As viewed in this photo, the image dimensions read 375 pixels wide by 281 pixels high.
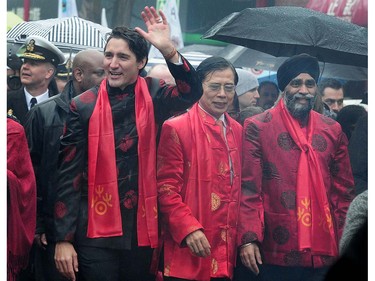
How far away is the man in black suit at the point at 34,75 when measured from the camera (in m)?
6.23

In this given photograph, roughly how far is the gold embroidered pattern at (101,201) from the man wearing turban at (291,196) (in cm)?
80

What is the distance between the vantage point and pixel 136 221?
4.60 m

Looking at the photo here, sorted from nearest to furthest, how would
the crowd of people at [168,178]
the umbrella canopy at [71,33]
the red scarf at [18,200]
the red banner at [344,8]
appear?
the red scarf at [18,200]
the crowd of people at [168,178]
the umbrella canopy at [71,33]
the red banner at [344,8]

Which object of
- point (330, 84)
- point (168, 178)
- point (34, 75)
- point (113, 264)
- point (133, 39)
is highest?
point (133, 39)

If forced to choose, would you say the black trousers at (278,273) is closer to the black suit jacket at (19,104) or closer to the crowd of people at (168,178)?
the crowd of people at (168,178)

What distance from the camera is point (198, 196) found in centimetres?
478

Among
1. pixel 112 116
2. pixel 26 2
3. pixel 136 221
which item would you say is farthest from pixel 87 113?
pixel 26 2

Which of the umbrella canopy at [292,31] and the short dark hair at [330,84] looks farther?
the short dark hair at [330,84]

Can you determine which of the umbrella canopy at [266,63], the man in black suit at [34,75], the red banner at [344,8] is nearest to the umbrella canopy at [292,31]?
the man in black suit at [34,75]

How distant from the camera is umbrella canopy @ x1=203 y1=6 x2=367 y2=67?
19.0ft

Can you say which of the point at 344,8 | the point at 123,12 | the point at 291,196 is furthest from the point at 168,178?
the point at 123,12

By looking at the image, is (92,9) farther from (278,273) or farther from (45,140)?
(278,273)

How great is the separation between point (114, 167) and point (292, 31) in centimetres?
185

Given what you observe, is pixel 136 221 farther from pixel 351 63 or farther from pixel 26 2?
pixel 26 2
